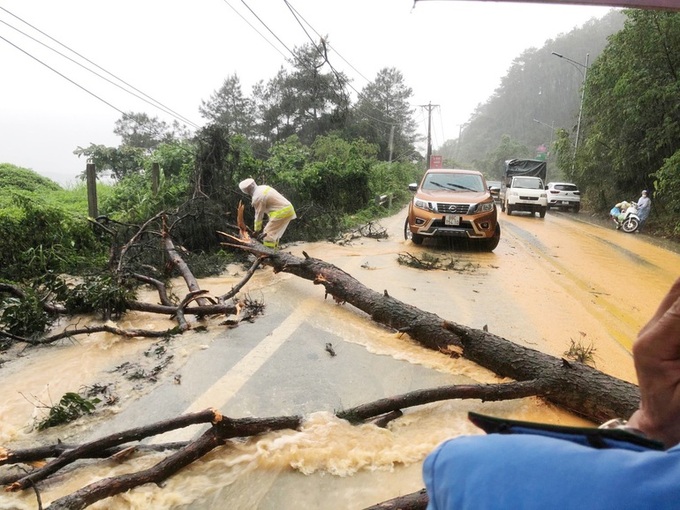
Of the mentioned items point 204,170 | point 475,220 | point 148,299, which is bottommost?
point 148,299

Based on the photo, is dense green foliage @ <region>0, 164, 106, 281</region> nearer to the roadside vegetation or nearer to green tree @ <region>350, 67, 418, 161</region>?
the roadside vegetation

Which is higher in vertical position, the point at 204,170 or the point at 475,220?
the point at 204,170

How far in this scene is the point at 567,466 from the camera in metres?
0.68

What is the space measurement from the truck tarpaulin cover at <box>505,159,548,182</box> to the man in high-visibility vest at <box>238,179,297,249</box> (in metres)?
24.0

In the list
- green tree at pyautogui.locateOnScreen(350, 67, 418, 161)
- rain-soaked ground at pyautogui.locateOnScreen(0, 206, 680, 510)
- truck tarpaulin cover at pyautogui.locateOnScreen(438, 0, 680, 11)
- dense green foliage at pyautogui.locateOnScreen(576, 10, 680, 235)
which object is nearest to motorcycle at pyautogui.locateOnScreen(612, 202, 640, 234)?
dense green foliage at pyautogui.locateOnScreen(576, 10, 680, 235)

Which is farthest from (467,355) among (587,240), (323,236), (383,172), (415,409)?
(383,172)

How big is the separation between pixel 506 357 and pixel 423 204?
609 centimetres

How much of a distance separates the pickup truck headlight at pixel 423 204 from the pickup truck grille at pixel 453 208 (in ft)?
0.47

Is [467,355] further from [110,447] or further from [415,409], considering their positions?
[110,447]

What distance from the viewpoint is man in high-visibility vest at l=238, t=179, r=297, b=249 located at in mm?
8594

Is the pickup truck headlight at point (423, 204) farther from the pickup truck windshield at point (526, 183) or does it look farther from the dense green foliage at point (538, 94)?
the dense green foliage at point (538, 94)

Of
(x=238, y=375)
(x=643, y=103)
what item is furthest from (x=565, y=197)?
(x=238, y=375)

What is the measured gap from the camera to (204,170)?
983 centimetres

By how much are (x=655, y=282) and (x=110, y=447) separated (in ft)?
27.4
